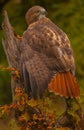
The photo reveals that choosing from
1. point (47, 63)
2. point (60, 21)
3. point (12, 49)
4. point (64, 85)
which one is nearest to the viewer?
point (64, 85)

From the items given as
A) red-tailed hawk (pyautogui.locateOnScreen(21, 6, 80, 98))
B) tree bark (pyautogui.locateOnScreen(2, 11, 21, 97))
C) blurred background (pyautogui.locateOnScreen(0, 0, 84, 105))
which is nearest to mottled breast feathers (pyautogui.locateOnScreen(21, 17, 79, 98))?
red-tailed hawk (pyautogui.locateOnScreen(21, 6, 80, 98))

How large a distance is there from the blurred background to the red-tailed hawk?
474 cm

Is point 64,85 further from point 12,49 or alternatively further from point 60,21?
point 60,21

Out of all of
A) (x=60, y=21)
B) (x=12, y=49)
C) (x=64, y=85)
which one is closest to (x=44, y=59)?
(x=64, y=85)

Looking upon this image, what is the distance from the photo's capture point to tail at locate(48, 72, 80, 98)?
20.6 feet

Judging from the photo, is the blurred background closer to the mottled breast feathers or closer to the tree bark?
the tree bark

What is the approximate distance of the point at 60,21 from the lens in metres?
11.9

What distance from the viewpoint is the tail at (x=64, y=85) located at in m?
6.29

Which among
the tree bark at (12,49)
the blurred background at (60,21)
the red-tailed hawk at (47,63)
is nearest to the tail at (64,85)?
the red-tailed hawk at (47,63)

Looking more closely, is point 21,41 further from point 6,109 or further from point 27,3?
point 27,3

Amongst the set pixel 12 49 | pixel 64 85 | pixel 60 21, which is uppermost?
pixel 60 21

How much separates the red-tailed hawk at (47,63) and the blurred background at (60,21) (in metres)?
4.74

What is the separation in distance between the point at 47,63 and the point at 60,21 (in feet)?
17.9

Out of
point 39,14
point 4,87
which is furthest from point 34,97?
point 4,87
